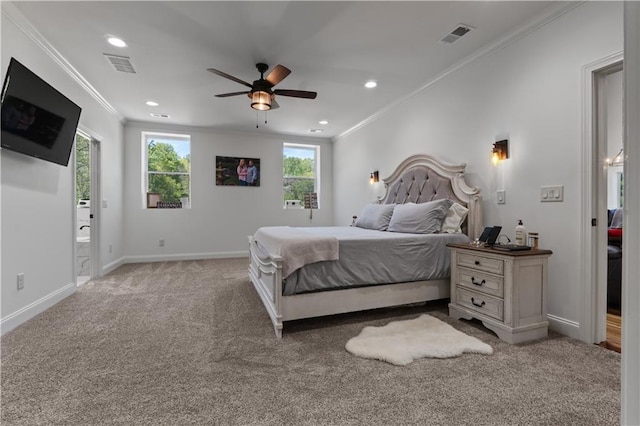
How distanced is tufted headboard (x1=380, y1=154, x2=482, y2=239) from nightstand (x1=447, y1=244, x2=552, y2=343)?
72cm

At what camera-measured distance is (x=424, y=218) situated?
10.3ft

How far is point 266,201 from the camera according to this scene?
6.25 meters

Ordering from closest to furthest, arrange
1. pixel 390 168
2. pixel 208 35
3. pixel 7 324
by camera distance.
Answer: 1. pixel 7 324
2. pixel 208 35
3. pixel 390 168

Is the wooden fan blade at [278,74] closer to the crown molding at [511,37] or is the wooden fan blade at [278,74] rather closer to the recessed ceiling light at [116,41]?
the recessed ceiling light at [116,41]

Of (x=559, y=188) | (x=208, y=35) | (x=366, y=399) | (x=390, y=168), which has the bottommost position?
(x=366, y=399)

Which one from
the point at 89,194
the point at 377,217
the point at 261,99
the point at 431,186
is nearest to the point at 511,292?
the point at 431,186

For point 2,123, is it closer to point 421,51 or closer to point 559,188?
point 421,51

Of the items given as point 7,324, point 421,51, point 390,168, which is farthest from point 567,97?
point 7,324

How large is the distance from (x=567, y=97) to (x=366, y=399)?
2637mm

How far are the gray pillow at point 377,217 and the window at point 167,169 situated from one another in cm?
364

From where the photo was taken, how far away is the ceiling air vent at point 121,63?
3.06m

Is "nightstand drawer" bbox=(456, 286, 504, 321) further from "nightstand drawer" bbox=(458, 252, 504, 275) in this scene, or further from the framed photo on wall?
the framed photo on wall

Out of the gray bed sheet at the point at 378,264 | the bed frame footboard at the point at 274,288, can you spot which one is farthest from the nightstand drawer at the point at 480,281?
the bed frame footboard at the point at 274,288

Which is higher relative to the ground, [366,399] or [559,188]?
[559,188]
